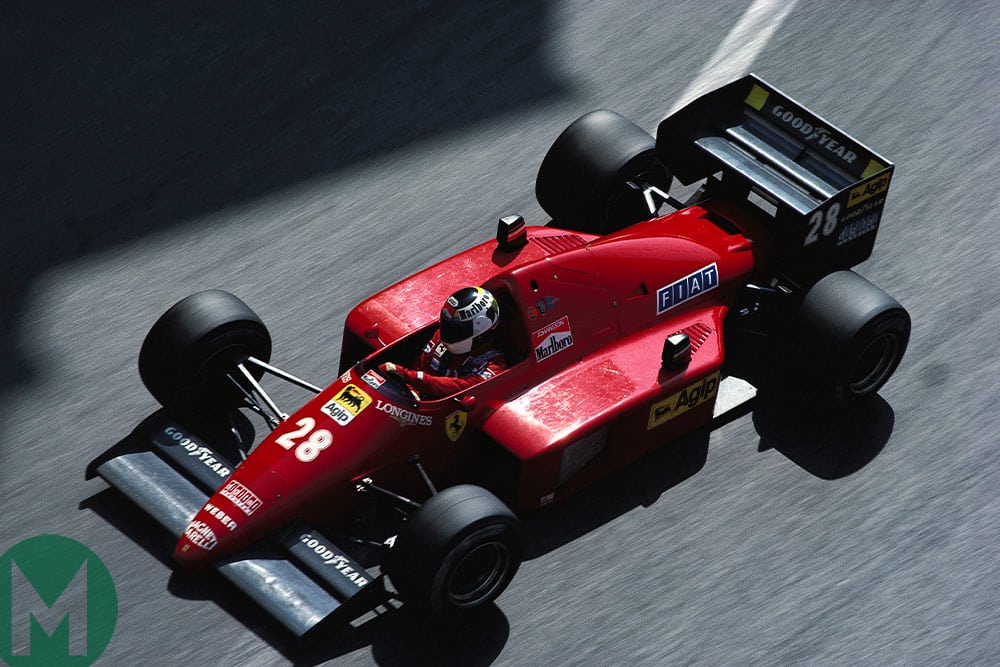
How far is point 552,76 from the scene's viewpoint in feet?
39.8

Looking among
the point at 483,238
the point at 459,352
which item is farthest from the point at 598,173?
the point at 459,352

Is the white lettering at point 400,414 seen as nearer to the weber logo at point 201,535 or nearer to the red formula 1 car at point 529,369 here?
the red formula 1 car at point 529,369

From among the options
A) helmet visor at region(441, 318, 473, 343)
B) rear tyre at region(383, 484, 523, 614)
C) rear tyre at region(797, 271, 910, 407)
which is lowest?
rear tyre at region(797, 271, 910, 407)

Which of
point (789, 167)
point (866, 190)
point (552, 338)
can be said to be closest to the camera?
point (552, 338)

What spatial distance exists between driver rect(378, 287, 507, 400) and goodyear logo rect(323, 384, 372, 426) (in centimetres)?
19

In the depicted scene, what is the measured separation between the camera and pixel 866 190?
904 cm

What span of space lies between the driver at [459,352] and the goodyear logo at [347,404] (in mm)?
192

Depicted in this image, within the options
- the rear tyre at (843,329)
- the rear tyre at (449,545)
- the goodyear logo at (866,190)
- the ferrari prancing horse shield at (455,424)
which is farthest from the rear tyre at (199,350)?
the goodyear logo at (866,190)

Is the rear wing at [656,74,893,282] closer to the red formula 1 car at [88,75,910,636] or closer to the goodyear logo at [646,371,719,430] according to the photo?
the red formula 1 car at [88,75,910,636]

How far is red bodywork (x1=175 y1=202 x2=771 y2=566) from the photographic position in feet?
25.5

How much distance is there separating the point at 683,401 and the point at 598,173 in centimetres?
206

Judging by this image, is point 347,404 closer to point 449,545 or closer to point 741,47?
point 449,545

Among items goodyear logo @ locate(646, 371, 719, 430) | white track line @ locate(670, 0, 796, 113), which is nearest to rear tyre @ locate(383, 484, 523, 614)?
goodyear logo @ locate(646, 371, 719, 430)

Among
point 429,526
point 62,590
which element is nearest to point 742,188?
point 429,526
